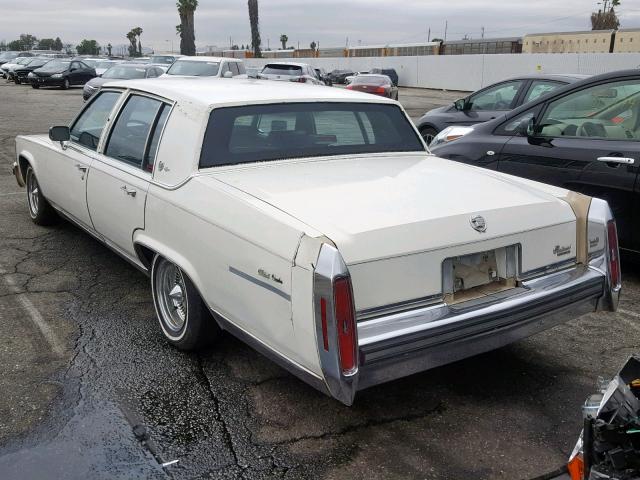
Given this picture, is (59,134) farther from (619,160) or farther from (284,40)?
(284,40)

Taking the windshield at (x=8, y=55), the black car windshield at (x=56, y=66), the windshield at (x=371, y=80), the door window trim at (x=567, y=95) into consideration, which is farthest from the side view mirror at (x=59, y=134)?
the windshield at (x=8, y=55)

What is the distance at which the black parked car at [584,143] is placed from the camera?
4906 millimetres

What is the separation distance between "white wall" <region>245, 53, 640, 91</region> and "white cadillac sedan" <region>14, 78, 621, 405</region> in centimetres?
3152

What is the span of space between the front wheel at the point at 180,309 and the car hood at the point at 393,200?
2.20 feet

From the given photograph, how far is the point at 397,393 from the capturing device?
3.56 m

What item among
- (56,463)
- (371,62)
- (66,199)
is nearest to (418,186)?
(56,463)

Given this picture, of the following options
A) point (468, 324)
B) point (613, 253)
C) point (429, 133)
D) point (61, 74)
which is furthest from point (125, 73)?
point (468, 324)

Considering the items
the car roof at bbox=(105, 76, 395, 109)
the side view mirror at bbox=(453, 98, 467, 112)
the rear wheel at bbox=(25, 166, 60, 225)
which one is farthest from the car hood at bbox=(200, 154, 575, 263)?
the side view mirror at bbox=(453, 98, 467, 112)

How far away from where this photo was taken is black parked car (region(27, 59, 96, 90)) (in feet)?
102

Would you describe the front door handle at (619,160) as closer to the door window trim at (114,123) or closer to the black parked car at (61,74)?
the door window trim at (114,123)

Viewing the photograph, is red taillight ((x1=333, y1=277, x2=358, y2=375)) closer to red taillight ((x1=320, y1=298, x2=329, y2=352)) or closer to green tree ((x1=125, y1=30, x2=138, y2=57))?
red taillight ((x1=320, y1=298, x2=329, y2=352))

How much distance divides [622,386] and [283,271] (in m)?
1.37

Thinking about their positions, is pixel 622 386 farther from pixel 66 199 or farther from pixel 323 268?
pixel 66 199

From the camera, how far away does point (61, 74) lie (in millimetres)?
31000
